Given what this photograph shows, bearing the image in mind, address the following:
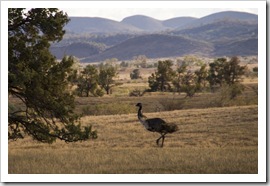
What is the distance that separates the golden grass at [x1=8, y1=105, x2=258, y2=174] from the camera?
1235 cm

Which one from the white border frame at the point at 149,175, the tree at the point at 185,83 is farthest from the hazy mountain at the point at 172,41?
the white border frame at the point at 149,175

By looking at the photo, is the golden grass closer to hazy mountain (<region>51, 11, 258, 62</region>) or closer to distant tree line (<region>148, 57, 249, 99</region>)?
distant tree line (<region>148, 57, 249, 99</region>)

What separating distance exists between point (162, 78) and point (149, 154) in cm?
4160

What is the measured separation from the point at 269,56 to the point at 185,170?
3557 mm

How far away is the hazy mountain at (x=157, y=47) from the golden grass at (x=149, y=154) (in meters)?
81.4

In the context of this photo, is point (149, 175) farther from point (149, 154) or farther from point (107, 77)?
point (107, 77)

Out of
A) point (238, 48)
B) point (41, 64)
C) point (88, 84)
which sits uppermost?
point (238, 48)

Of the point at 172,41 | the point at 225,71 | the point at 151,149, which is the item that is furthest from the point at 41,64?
the point at 172,41

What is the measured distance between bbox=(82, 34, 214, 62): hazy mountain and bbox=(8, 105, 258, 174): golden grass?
81370 millimetres

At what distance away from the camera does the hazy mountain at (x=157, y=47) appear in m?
106

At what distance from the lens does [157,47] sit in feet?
362

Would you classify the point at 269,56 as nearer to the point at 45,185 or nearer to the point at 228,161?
the point at 228,161

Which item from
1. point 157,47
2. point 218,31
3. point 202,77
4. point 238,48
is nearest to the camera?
point 202,77

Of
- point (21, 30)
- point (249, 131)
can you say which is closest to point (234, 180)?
point (21, 30)
